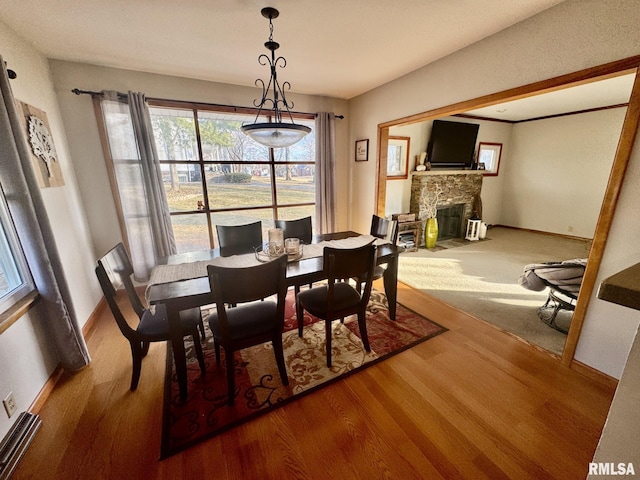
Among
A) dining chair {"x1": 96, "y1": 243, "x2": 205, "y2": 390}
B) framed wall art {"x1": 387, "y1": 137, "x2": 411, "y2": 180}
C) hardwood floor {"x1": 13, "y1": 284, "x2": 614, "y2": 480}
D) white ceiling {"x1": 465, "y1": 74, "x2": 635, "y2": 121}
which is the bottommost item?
hardwood floor {"x1": 13, "y1": 284, "x2": 614, "y2": 480}

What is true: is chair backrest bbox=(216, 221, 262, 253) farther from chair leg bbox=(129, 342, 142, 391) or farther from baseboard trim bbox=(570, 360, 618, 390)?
baseboard trim bbox=(570, 360, 618, 390)

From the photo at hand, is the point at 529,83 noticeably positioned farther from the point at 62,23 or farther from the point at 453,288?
the point at 62,23

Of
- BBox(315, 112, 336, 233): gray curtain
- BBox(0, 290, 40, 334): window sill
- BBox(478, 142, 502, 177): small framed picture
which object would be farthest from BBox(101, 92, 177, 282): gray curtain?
BBox(478, 142, 502, 177): small framed picture

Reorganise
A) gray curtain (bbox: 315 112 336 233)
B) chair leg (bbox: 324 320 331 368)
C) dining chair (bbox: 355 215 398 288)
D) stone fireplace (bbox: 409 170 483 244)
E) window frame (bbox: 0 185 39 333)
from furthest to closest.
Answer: stone fireplace (bbox: 409 170 483 244) → gray curtain (bbox: 315 112 336 233) → dining chair (bbox: 355 215 398 288) → chair leg (bbox: 324 320 331 368) → window frame (bbox: 0 185 39 333)

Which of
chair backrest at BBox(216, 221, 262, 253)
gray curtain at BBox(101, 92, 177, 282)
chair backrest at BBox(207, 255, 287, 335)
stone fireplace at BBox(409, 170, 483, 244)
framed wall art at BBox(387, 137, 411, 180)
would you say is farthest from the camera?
stone fireplace at BBox(409, 170, 483, 244)

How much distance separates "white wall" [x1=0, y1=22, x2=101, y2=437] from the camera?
58.4 inches

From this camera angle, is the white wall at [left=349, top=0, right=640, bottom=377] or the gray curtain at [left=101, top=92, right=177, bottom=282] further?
the gray curtain at [left=101, top=92, right=177, bottom=282]

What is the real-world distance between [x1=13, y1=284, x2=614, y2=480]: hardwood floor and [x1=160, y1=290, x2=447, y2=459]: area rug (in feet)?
0.22

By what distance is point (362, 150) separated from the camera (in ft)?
12.7

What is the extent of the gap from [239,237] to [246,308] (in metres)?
0.86

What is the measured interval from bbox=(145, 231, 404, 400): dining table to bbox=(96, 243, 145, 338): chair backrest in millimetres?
185

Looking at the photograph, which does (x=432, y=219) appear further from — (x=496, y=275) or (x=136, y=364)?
(x=136, y=364)

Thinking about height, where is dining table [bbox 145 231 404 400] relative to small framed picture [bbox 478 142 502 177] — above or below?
below

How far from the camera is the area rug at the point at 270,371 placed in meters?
1.52
